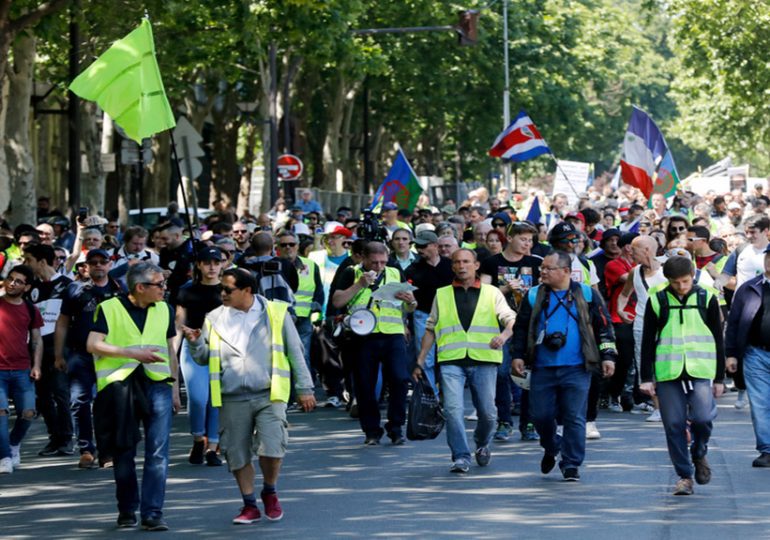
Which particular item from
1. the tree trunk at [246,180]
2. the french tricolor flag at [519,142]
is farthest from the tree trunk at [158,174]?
the french tricolor flag at [519,142]

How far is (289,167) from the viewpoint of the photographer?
123 ft

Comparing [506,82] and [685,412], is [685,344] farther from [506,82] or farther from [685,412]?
[506,82]

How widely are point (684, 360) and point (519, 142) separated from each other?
57.2 feet

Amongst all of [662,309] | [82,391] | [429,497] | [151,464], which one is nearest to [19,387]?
[82,391]

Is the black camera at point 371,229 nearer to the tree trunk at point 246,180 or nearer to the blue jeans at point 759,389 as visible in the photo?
the blue jeans at point 759,389

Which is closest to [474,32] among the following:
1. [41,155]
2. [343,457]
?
[41,155]

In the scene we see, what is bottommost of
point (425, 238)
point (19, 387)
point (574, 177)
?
point (19, 387)

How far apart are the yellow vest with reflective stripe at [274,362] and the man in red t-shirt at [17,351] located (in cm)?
294

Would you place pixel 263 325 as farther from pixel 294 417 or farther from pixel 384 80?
pixel 384 80

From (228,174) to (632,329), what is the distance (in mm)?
31404

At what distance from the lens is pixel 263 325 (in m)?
10.2

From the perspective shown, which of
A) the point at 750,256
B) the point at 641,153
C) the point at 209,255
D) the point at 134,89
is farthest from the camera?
the point at 641,153

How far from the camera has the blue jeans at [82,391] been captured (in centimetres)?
1294

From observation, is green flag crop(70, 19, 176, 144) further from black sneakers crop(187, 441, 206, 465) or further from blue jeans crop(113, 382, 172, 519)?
blue jeans crop(113, 382, 172, 519)
